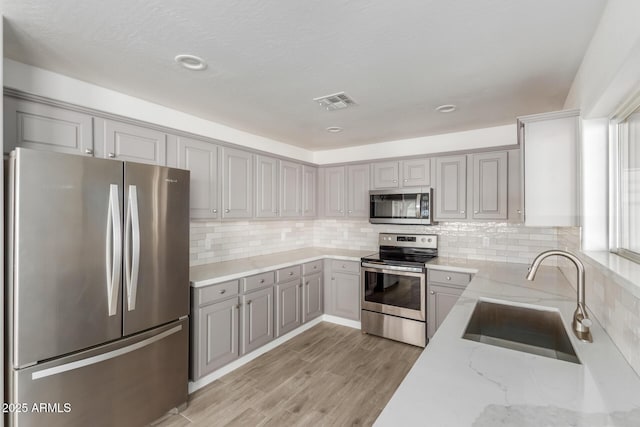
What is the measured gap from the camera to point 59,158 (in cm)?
161

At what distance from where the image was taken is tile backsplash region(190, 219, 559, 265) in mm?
3084

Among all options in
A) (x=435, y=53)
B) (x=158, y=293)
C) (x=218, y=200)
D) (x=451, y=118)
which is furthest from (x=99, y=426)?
(x=451, y=118)

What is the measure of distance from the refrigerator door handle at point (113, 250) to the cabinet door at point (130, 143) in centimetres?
51

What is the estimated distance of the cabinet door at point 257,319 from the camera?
2812 mm

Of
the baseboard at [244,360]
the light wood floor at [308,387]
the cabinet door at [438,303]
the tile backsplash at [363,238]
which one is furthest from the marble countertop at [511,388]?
the baseboard at [244,360]

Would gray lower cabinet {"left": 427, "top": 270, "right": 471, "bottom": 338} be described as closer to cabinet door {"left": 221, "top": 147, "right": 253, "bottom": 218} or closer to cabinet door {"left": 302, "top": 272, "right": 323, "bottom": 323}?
cabinet door {"left": 302, "top": 272, "right": 323, "bottom": 323}

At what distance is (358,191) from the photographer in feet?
13.1

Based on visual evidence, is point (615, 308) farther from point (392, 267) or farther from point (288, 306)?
point (288, 306)

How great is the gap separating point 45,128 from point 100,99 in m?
0.53

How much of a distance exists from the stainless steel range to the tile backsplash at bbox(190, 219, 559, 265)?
19 centimetres

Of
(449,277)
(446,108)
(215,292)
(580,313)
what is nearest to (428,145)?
(446,108)

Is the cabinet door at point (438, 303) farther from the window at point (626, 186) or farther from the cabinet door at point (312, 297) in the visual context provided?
the window at point (626, 186)

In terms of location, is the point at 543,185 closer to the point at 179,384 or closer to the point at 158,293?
the point at 158,293

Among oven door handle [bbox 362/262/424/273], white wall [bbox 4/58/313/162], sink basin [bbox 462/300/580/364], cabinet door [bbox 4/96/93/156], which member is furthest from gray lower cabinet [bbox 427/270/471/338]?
cabinet door [bbox 4/96/93/156]
